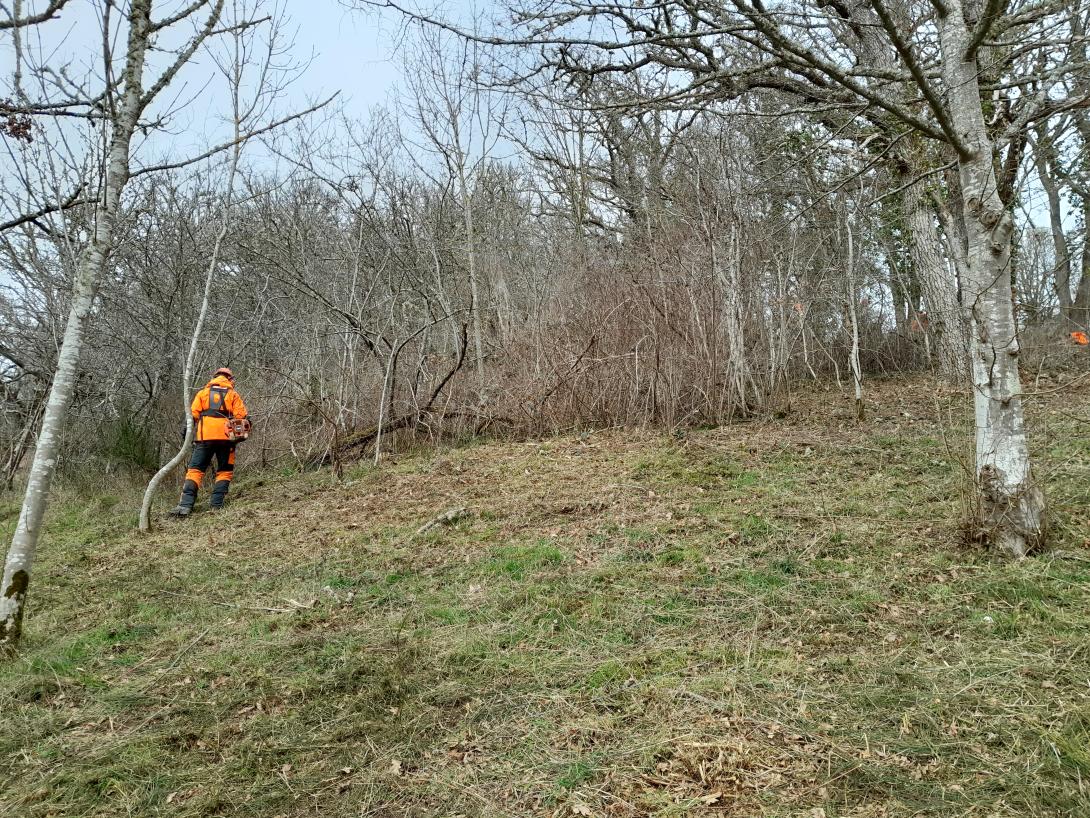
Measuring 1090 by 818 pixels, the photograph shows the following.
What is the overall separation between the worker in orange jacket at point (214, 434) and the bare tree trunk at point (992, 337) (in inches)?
317

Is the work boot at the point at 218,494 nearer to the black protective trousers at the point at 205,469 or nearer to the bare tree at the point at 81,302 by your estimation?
the black protective trousers at the point at 205,469

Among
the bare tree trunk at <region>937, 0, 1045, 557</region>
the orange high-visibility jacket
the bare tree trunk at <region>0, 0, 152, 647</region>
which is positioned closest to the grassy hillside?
the bare tree trunk at <region>937, 0, 1045, 557</region>

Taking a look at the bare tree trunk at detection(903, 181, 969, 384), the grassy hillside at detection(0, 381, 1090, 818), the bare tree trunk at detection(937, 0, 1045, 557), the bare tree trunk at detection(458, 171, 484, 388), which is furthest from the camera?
the bare tree trunk at detection(458, 171, 484, 388)

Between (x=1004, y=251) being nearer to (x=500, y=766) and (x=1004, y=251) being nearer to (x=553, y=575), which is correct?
(x=553, y=575)

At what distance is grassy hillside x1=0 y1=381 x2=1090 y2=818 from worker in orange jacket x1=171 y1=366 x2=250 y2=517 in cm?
192

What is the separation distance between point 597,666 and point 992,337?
2942mm

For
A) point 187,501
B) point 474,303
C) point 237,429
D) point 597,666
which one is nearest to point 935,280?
point 474,303

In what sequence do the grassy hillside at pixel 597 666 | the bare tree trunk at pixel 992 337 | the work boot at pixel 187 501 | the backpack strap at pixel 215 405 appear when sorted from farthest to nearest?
the backpack strap at pixel 215 405
the work boot at pixel 187 501
the bare tree trunk at pixel 992 337
the grassy hillside at pixel 597 666

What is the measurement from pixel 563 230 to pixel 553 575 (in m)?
12.7

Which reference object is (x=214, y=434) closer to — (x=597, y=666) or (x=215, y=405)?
(x=215, y=405)

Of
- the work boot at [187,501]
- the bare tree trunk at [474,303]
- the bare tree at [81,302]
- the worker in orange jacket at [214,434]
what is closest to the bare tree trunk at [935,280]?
the bare tree trunk at [474,303]

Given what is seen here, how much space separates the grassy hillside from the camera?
2.34 meters

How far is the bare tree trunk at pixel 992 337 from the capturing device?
3.69 m

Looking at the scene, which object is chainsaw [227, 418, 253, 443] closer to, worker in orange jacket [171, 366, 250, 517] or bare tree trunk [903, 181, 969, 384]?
worker in orange jacket [171, 366, 250, 517]
